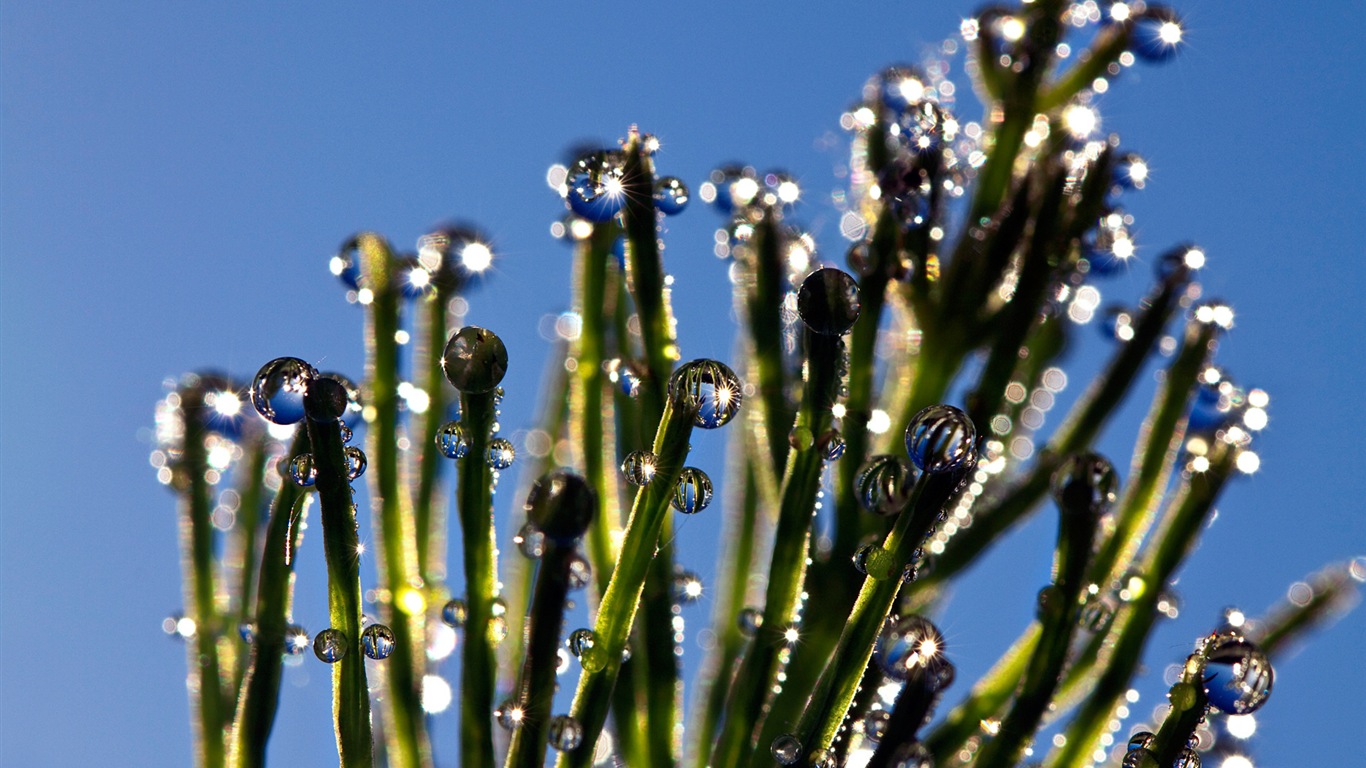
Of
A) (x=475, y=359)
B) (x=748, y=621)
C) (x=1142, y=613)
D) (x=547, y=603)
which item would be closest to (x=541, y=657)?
(x=547, y=603)

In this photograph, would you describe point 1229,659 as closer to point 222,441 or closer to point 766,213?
point 766,213

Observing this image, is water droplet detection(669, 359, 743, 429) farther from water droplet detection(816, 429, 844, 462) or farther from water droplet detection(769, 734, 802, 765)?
water droplet detection(769, 734, 802, 765)

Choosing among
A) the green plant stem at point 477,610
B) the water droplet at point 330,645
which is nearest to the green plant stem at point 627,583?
the green plant stem at point 477,610

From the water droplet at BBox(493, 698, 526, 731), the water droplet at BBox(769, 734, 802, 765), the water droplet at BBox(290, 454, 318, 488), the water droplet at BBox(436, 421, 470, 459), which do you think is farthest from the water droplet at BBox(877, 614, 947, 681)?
the water droplet at BBox(290, 454, 318, 488)

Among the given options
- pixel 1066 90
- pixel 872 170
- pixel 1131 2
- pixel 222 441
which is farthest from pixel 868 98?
pixel 222 441

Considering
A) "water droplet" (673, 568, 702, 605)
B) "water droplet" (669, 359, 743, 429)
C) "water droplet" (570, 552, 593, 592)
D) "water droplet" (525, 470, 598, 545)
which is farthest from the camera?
"water droplet" (673, 568, 702, 605)

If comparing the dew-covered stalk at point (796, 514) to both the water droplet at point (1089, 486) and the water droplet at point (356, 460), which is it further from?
the water droplet at point (356, 460)

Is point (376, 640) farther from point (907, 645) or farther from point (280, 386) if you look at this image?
point (907, 645)
